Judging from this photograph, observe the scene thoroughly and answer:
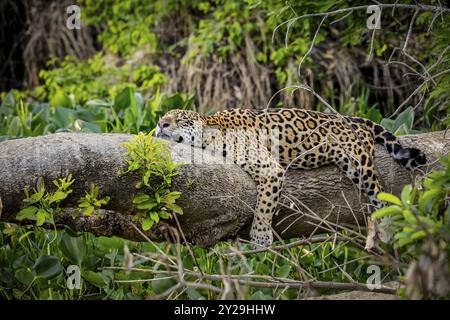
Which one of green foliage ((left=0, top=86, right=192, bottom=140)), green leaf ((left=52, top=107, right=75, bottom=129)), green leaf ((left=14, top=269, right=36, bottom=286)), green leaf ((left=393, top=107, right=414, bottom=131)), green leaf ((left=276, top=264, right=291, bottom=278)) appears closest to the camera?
green leaf ((left=14, top=269, right=36, bottom=286))

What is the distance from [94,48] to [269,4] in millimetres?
6500

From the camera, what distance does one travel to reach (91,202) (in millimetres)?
5758

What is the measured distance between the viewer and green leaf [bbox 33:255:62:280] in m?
5.98

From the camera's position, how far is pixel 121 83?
12.2m

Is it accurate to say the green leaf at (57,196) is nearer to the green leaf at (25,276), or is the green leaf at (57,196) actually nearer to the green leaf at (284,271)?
the green leaf at (25,276)

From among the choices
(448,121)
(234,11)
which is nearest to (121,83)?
(234,11)

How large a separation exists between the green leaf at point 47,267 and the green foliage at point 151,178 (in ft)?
2.64

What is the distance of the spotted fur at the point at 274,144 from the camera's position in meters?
6.29

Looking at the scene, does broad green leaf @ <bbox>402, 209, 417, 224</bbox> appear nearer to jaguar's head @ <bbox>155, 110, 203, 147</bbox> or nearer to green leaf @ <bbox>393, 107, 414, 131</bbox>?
jaguar's head @ <bbox>155, 110, 203, 147</bbox>

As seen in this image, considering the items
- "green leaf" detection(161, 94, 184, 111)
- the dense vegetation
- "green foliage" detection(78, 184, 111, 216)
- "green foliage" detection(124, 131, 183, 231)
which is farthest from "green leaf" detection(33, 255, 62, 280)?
"green leaf" detection(161, 94, 184, 111)

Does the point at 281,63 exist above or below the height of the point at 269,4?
below

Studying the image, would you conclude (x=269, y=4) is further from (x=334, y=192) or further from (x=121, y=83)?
(x=121, y=83)

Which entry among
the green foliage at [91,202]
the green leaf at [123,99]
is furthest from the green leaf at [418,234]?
the green leaf at [123,99]

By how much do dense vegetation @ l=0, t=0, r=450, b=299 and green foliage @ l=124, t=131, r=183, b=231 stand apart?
17 mm
